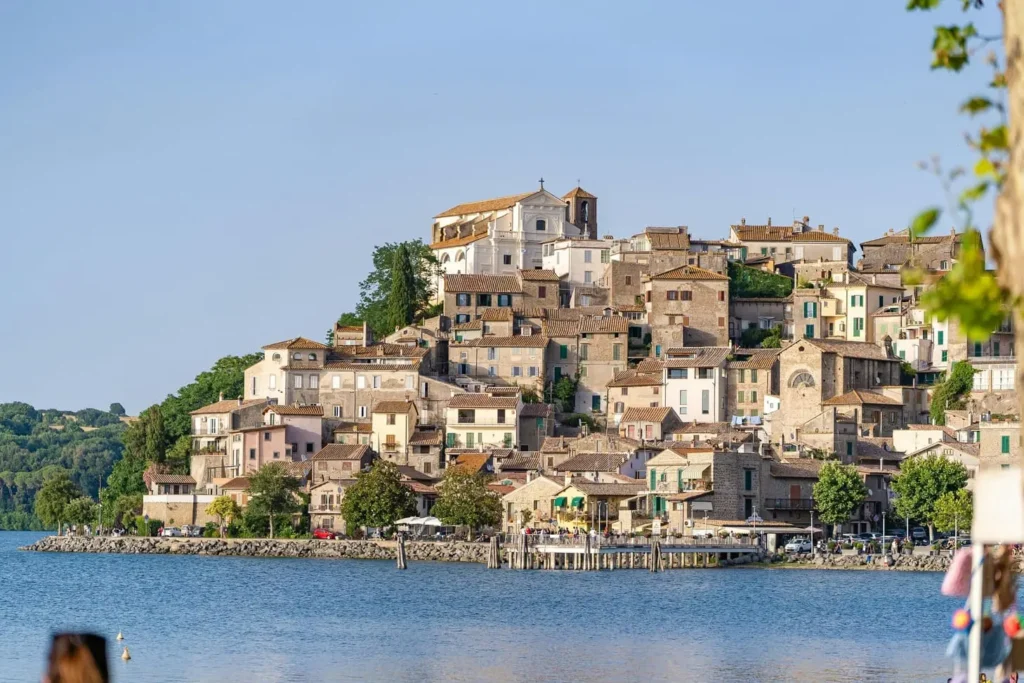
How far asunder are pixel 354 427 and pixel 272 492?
8.85 meters

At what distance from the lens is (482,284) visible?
104 m

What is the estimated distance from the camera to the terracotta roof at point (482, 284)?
103 m

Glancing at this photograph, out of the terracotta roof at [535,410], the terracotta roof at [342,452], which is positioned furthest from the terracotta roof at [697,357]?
the terracotta roof at [342,452]

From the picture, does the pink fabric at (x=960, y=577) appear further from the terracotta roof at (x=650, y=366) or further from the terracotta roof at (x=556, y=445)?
the terracotta roof at (x=650, y=366)

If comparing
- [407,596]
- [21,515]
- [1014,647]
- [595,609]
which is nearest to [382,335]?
[407,596]

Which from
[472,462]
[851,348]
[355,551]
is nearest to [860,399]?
[851,348]

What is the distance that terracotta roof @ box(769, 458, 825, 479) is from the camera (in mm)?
80875

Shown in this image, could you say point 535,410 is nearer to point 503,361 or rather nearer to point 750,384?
point 503,361

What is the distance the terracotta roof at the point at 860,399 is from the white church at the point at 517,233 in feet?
84.6

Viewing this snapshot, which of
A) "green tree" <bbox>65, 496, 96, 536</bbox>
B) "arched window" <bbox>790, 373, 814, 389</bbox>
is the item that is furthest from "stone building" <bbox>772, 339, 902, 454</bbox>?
"green tree" <bbox>65, 496, 96, 536</bbox>

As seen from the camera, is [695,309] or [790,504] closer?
[790,504]

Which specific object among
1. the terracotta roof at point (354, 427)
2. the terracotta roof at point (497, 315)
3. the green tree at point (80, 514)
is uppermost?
the terracotta roof at point (497, 315)

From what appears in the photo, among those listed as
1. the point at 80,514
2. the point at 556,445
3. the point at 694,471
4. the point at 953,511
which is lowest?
the point at 80,514

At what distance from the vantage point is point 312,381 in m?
97.3
